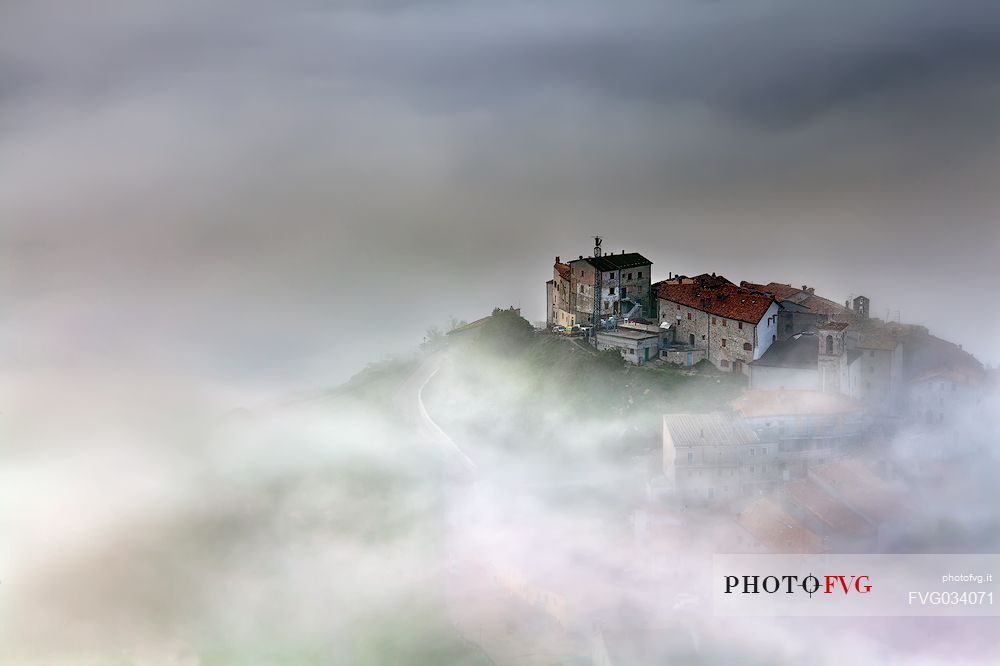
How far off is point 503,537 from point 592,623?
425 centimetres

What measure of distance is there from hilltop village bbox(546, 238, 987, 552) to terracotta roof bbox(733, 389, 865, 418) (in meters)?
0.04

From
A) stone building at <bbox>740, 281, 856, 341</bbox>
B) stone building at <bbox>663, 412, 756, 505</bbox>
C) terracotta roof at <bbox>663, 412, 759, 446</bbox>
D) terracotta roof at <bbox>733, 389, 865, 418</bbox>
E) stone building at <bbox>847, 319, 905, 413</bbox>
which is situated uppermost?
stone building at <bbox>740, 281, 856, 341</bbox>

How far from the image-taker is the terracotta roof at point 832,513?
104 feet

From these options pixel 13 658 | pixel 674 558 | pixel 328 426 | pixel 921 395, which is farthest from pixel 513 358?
pixel 13 658

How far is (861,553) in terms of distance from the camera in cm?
3180

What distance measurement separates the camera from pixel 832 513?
32.0 metres

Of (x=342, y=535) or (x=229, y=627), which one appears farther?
(x=342, y=535)

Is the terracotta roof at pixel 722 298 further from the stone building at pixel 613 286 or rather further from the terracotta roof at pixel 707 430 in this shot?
the terracotta roof at pixel 707 430

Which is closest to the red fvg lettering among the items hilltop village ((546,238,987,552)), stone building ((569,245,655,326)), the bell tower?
hilltop village ((546,238,987,552))

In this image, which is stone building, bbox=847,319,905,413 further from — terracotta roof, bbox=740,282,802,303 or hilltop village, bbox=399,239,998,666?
terracotta roof, bbox=740,282,802,303

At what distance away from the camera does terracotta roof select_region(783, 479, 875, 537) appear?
31.8 m

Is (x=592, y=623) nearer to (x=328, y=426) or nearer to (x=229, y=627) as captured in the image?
(x=229, y=627)

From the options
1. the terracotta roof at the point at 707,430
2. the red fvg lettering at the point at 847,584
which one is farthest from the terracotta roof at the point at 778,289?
the red fvg lettering at the point at 847,584

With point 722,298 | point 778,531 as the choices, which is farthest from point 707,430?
point 722,298
